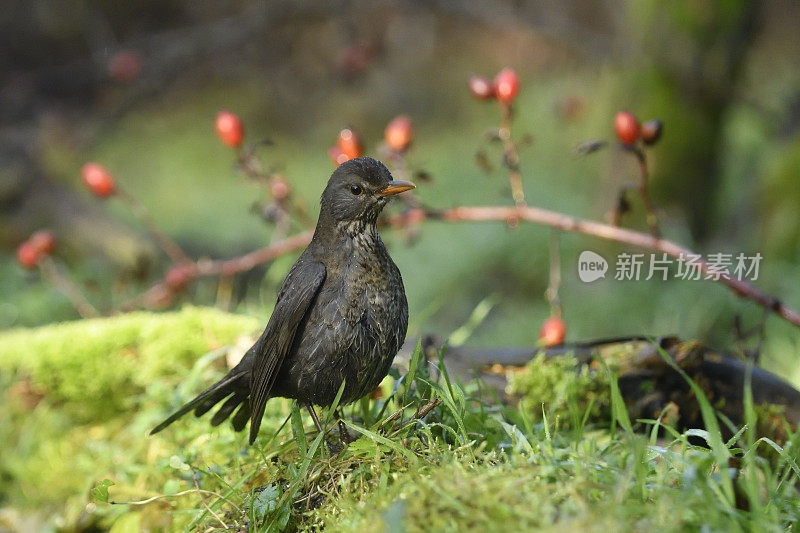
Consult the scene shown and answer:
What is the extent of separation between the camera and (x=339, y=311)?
2180 mm

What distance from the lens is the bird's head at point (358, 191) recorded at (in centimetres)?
227

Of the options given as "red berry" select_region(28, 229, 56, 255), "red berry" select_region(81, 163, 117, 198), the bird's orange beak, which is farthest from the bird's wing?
"red berry" select_region(28, 229, 56, 255)

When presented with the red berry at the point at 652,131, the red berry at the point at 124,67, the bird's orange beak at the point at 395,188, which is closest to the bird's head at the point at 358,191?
the bird's orange beak at the point at 395,188

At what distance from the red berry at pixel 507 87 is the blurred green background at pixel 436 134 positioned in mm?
396

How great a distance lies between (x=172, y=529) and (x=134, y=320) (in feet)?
5.15

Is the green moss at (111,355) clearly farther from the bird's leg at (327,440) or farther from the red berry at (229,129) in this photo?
the bird's leg at (327,440)

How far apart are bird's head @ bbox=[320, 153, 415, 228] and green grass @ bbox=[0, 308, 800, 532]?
54cm

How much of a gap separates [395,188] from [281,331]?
58 cm

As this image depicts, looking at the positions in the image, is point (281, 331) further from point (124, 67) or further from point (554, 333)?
point (124, 67)

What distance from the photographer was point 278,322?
2.23 m

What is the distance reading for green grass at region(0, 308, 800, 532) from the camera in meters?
1.56

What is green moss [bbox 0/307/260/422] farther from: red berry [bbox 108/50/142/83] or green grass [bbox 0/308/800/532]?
red berry [bbox 108/50/142/83]

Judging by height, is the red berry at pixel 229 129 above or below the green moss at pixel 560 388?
Result: above

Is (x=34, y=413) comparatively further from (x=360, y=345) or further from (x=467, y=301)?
(x=467, y=301)
